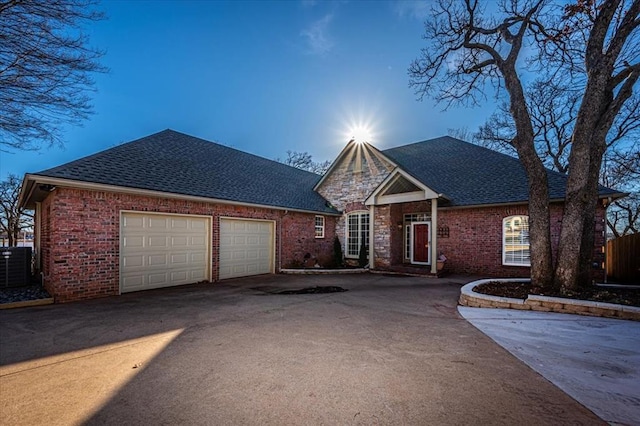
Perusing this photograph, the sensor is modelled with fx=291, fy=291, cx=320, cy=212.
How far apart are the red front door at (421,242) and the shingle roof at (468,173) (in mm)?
2062

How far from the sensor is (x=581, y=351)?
4090 millimetres

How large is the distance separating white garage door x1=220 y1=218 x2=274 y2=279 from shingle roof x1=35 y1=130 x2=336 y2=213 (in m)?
1.03

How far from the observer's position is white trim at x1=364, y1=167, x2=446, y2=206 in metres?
11.6

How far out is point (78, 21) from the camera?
733 cm

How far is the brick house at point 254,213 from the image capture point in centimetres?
761

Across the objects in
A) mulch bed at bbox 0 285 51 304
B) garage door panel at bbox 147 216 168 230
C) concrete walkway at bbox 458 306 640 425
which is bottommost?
mulch bed at bbox 0 285 51 304

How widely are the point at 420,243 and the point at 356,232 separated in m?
3.18

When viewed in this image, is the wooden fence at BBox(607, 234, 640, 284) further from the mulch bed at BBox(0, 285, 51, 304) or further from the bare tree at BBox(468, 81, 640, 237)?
the mulch bed at BBox(0, 285, 51, 304)

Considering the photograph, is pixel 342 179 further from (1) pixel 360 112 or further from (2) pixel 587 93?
(2) pixel 587 93

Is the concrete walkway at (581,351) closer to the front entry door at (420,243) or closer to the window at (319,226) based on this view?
the front entry door at (420,243)

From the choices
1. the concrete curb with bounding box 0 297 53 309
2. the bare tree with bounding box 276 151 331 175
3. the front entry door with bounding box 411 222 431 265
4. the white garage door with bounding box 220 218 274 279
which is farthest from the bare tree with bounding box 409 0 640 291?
the bare tree with bounding box 276 151 331 175

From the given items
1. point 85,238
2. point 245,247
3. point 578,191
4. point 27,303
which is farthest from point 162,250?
point 578,191

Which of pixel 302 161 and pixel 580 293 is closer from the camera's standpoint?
pixel 580 293

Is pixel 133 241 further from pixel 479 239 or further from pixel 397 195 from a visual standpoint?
pixel 479 239
